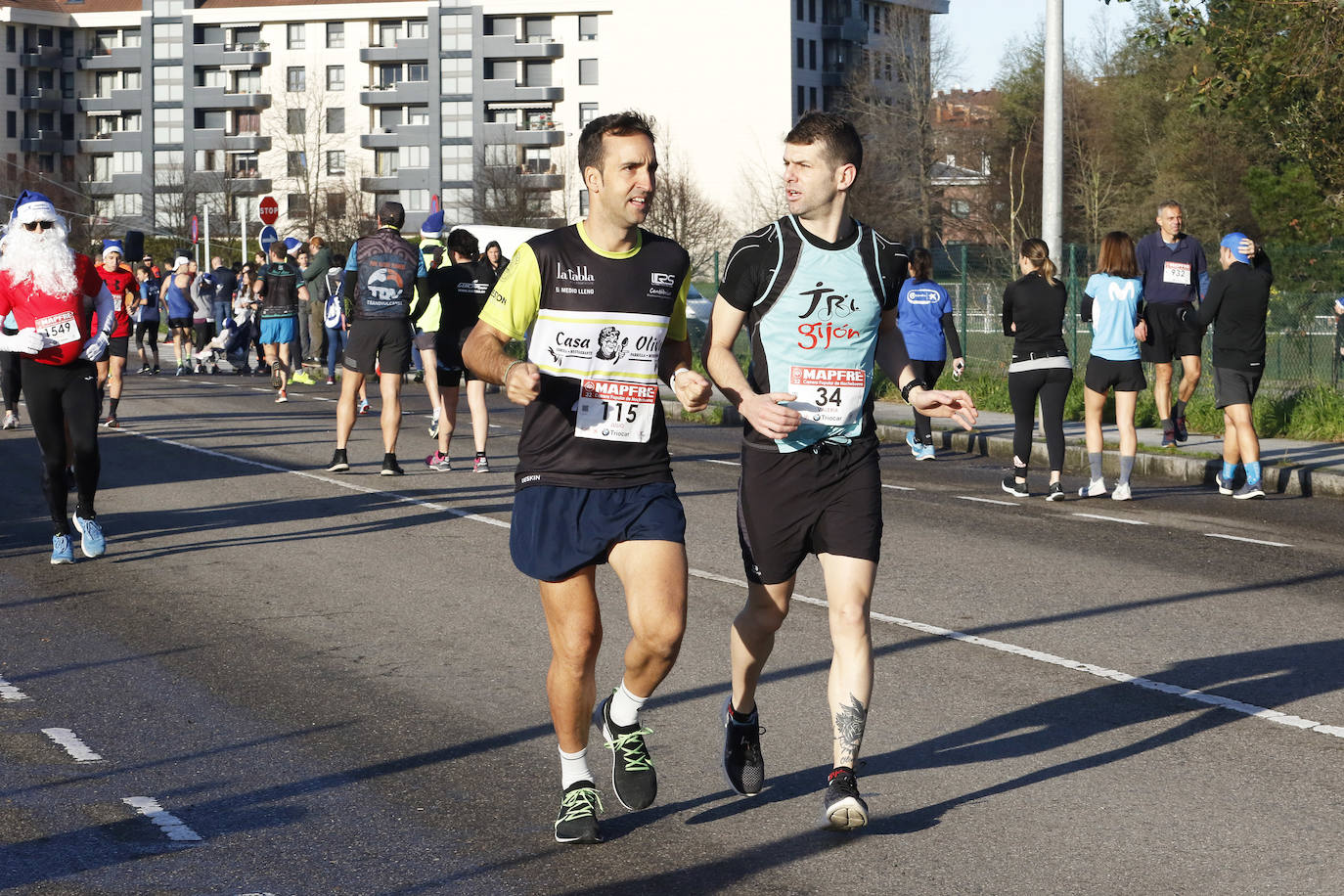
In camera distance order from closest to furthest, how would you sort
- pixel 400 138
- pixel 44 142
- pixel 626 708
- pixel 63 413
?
pixel 626 708 → pixel 63 413 → pixel 400 138 → pixel 44 142

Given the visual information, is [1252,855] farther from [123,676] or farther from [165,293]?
[165,293]

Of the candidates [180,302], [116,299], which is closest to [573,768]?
[116,299]

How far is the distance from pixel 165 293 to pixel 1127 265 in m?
23.0

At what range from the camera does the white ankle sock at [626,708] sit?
5.29 m

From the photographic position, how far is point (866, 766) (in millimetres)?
5891

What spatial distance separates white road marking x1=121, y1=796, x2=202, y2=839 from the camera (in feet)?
17.0

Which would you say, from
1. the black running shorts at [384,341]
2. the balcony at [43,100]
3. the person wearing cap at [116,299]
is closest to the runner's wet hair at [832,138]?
the black running shorts at [384,341]

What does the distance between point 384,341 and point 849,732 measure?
9.72 meters

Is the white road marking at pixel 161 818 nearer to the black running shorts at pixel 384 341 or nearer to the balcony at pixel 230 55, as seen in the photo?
the black running shorts at pixel 384 341

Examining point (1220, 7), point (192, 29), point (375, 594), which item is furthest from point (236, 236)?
point (375, 594)

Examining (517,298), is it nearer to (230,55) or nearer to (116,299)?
(116,299)

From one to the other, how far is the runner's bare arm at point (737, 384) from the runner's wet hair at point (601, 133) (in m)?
0.56

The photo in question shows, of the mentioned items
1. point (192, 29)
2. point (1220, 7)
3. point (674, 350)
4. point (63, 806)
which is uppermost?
point (192, 29)

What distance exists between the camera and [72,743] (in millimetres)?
6258
